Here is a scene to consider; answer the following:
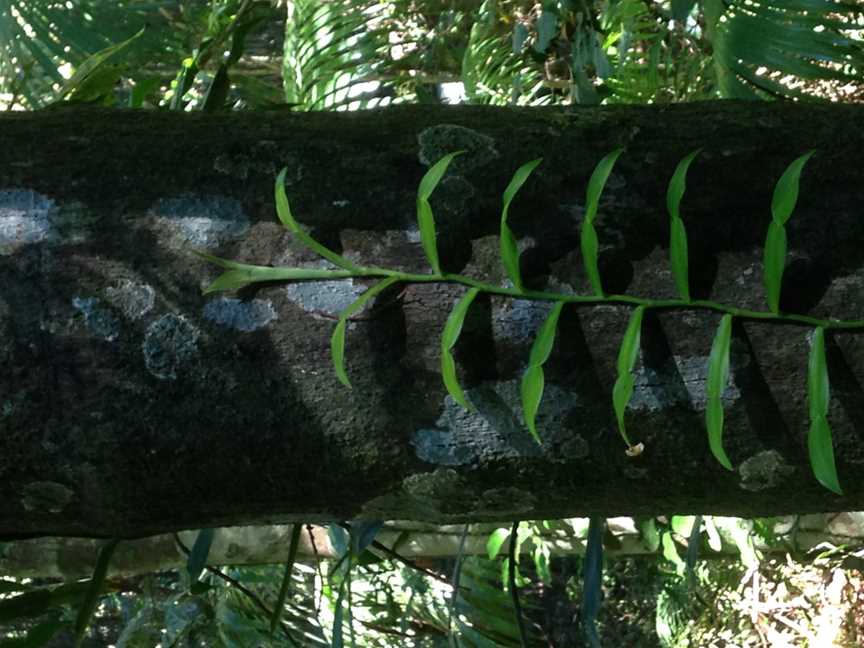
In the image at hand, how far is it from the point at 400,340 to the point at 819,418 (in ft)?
0.84

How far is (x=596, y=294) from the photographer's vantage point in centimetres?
63

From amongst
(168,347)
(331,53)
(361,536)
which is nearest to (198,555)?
(361,536)

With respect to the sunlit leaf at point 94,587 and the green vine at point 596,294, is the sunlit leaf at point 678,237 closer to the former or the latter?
the green vine at point 596,294

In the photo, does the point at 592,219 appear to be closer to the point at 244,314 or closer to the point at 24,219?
the point at 244,314

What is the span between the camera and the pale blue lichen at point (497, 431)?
63cm

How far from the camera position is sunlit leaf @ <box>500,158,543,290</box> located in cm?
62

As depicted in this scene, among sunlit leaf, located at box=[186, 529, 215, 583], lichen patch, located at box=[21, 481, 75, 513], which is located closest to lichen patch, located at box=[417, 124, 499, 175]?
lichen patch, located at box=[21, 481, 75, 513]

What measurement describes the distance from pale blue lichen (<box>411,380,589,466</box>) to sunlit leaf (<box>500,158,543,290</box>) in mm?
68

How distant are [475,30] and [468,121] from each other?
1.64 metres

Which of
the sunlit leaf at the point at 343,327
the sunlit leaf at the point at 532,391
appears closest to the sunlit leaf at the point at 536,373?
the sunlit leaf at the point at 532,391

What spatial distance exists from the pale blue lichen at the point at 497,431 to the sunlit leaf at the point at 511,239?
7cm

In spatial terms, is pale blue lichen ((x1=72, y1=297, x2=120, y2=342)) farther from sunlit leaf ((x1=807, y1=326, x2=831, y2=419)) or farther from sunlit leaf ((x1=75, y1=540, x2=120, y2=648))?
sunlit leaf ((x1=807, y1=326, x2=831, y2=419))

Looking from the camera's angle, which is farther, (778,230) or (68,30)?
(68,30)

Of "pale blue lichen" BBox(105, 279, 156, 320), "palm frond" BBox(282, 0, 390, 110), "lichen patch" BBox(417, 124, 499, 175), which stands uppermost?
"palm frond" BBox(282, 0, 390, 110)
